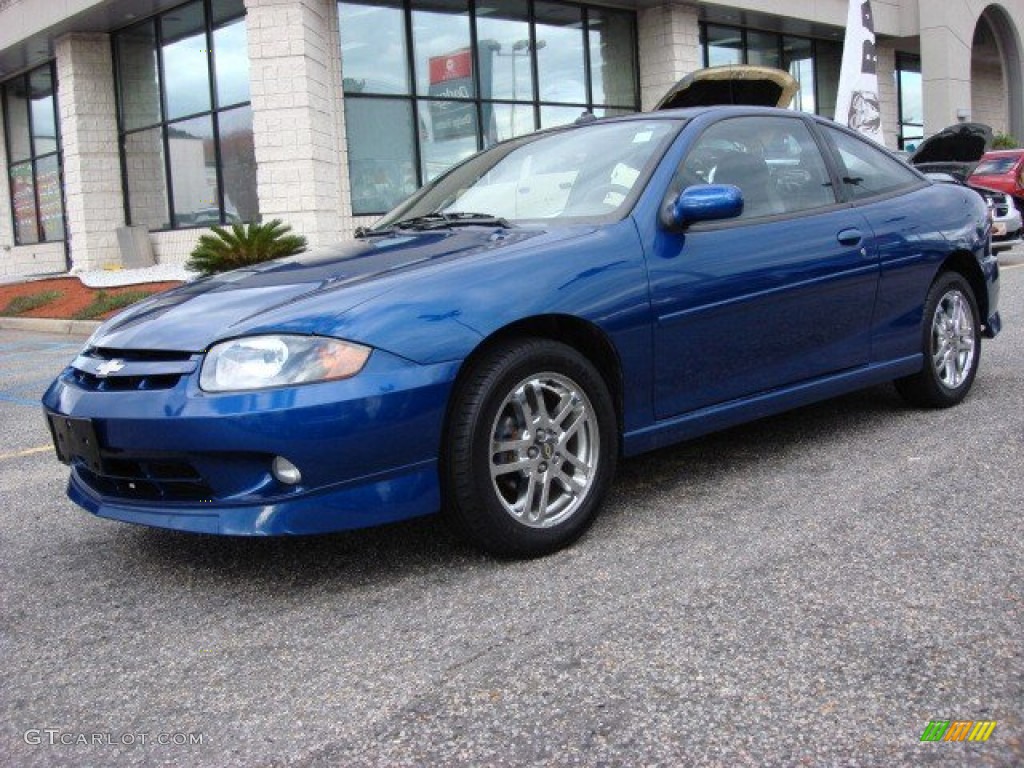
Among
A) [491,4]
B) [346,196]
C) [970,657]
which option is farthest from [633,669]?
[491,4]

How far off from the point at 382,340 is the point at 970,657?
179 cm

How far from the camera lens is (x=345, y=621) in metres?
3.03

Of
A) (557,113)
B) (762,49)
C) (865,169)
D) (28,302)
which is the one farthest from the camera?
(762,49)

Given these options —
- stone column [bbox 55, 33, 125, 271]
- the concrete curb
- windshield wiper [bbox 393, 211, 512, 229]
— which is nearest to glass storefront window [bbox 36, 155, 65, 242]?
stone column [bbox 55, 33, 125, 271]

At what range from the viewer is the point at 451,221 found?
167 inches

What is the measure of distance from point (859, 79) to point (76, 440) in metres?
19.2

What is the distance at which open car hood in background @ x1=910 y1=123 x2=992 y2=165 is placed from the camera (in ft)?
56.1

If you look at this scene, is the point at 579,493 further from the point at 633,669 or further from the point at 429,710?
the point at 429,710

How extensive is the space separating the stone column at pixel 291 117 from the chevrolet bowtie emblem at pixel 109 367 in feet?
40.8

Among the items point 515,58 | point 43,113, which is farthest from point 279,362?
point 43,113

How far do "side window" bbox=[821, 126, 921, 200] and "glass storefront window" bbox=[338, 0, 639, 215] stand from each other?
11.7 meters

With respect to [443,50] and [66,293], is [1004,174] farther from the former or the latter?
[66,293]

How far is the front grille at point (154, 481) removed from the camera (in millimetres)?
3182

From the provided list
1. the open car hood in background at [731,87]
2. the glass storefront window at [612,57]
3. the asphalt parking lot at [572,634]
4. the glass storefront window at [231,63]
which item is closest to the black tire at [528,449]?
the asphalt parking lot at [572,634]
